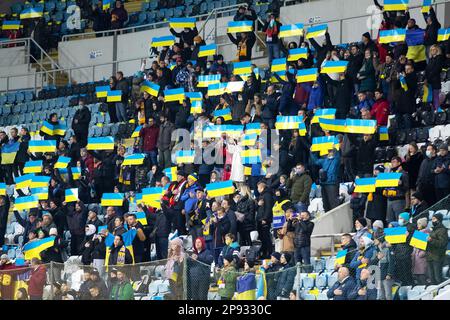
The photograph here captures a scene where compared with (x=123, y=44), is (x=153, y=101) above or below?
below

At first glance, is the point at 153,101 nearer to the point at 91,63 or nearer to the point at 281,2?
the point at 281,2

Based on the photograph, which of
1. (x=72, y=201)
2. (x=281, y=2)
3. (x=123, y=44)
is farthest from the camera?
(x=123, y=44)

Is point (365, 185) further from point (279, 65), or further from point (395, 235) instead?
point (279, 65)

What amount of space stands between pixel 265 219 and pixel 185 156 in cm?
337

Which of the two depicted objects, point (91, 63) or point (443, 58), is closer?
point (443, 58)

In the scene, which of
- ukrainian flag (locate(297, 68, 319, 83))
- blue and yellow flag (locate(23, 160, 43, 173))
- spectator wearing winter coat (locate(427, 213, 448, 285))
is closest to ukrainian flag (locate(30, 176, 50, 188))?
blue and yellow flag (locate(23, 160, 43, 173))

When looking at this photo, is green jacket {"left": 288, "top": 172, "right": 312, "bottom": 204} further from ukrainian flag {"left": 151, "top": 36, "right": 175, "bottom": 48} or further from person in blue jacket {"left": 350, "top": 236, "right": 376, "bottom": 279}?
ukrainian flag {"left": 151, "top": 36, "right": 175, "bottom": 48}

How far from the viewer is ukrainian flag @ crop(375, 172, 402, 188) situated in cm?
2106

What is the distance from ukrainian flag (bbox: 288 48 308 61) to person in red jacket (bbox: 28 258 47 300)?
24.7ft

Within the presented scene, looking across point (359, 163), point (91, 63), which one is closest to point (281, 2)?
point (91, 63)

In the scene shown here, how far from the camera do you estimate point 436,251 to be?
17.7 m

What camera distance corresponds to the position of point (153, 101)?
2706cm

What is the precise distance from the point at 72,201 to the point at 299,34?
16.7ft
